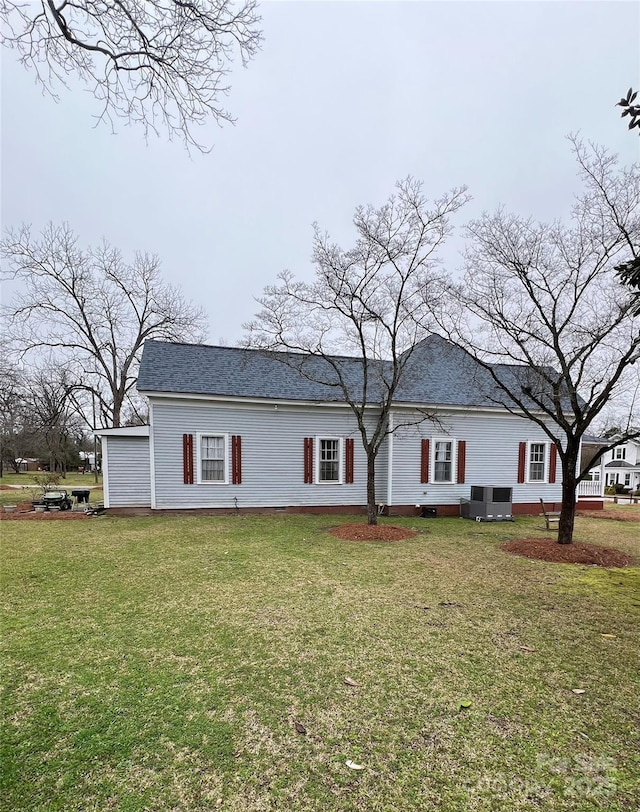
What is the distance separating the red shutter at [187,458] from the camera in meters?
12.7

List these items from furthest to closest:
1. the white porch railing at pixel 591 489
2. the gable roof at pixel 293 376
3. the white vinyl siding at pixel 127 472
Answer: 1. the white porch railing at pixel 591 489
2. the gable roof at pixel 293 376
3. the white vinyl siding at pixel 127 472

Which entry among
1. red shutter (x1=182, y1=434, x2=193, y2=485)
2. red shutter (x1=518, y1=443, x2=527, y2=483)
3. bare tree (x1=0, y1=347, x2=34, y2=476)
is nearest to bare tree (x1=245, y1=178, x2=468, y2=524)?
red shutter (x1=182, y1=434, x2=193, y2=485)

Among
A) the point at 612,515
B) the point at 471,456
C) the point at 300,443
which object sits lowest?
the point at 612,515

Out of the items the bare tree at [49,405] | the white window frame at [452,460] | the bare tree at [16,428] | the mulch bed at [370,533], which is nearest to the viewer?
the mulch bed at [370,533]

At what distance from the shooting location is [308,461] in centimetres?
1383

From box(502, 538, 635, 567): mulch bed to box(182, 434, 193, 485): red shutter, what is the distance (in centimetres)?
902

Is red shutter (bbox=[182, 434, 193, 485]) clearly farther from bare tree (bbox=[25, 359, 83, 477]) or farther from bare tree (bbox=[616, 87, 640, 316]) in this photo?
bare tree (bbox=[25, 359, 83, 477])

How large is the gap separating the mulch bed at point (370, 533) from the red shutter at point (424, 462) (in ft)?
11.6

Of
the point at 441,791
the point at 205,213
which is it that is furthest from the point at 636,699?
the point at 205,213

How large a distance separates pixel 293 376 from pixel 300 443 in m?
2.54

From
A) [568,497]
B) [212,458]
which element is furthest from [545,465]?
[212,458]

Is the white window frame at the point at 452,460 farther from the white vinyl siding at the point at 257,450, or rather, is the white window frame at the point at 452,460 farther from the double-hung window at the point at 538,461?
the double-hung window at the point at 538,461

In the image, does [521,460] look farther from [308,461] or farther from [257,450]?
[257,450]

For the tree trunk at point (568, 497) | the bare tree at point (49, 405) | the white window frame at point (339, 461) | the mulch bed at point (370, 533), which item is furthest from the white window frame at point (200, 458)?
the bare tree at point (49, 405)
